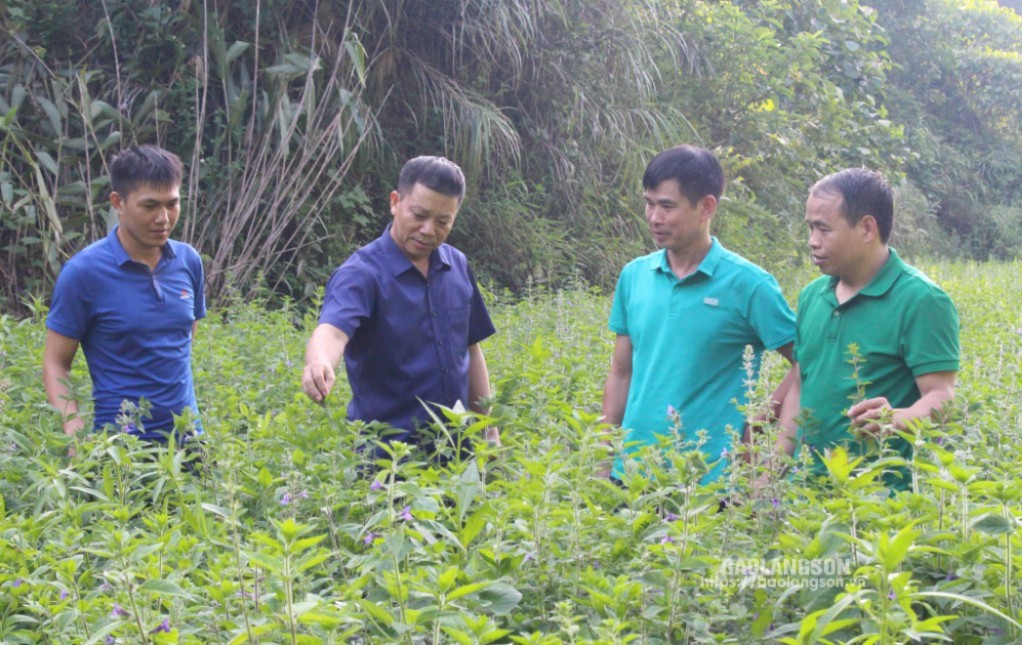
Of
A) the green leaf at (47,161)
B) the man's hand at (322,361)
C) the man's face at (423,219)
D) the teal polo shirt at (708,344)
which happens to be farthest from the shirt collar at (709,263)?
the green leaf at (47,161)

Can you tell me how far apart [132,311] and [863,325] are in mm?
2232

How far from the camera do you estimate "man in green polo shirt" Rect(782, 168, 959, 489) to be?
2.96 meters

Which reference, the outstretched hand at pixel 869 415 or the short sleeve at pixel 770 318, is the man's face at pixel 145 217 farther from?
the outstretched hand at pixel 869 415

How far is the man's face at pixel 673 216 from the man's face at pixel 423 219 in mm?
598

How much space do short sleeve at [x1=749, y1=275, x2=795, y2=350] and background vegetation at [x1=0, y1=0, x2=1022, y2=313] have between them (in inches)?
147

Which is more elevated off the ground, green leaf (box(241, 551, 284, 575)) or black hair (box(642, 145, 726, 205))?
black hair (box(642, 145, 726, 205))

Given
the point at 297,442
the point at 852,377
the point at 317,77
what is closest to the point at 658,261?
the point at 852,377

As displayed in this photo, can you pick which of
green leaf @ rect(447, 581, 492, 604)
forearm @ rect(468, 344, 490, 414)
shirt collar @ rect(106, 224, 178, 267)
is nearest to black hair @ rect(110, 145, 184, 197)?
shirt collar @ rect(106, 224, 178, 267)

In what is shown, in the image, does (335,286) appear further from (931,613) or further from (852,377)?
(931,613)

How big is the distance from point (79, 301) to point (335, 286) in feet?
2.93

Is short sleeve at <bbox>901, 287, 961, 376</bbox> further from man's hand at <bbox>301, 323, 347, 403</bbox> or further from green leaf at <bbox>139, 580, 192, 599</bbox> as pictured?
green leaf at <bbox>139, 580, 192, 599</bbox>

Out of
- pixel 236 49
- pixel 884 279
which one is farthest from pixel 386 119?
pixel 884 279

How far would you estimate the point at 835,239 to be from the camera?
3152mm

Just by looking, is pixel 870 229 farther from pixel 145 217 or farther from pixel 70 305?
pixel 70 305
